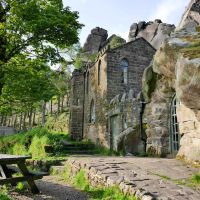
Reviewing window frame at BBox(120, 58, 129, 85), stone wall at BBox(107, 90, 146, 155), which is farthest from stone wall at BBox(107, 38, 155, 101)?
stone wall at BBox(107, 90, 146, 155)

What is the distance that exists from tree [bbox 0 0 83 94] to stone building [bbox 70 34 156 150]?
13.4ft

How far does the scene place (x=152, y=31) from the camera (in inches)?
1495

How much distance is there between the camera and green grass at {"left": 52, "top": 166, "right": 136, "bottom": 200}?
18.2ft

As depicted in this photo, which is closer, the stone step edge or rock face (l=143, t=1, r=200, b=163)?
the stone step edge

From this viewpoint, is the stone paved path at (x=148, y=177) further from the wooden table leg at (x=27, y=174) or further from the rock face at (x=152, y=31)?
the rock face at (x=152, y=31)

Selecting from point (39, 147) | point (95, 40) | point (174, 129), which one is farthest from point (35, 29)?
point (95, 40)

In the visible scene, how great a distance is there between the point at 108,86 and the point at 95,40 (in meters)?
30.7

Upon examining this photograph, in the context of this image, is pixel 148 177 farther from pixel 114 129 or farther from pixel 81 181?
pixel 114 129

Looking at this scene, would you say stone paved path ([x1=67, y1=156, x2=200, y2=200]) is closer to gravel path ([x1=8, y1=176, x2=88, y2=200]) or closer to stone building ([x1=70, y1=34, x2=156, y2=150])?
gravel path ([x1=8, y1=176, x2=88, y2=200])

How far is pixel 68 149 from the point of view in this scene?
53.4 feet

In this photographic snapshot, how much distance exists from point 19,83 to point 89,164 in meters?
7.50

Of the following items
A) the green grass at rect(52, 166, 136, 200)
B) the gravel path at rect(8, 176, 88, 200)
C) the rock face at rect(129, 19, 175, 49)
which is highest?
the rock face at rect(129, 19, 175, 49)

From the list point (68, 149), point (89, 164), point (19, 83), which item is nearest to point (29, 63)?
point (19, 83)

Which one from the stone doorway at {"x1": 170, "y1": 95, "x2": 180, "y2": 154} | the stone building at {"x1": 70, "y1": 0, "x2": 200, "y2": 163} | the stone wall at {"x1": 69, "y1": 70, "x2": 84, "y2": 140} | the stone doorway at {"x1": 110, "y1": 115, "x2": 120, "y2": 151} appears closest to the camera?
the stone building at {"x1": 70, "y1": 0, "x2": 200, "y2": 163}
